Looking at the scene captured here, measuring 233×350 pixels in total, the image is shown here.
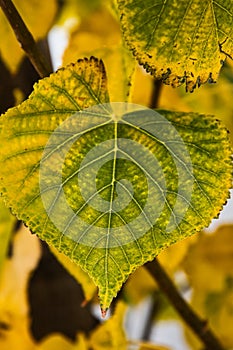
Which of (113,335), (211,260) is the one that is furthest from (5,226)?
(211,260)

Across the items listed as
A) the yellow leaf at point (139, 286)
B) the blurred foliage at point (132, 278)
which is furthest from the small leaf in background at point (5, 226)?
the yellow leaf at point (139, 286)

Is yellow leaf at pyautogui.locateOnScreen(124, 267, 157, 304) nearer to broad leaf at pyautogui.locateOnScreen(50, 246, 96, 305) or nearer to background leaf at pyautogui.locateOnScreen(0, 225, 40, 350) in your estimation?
background leaf at pyautogui.locateOnScreen(0, 225, 40, 350)

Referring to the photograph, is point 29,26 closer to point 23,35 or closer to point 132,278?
point 23,35

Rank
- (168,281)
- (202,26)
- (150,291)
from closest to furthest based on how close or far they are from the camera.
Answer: (202,26) < (168,281) < (150,291)

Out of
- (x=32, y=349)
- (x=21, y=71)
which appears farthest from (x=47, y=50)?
(x=32, y=349)

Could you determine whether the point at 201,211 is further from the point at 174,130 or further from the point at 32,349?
the point at 32,349

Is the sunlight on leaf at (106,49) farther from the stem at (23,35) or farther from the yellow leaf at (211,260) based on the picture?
the yellow leaf at (211,260)
